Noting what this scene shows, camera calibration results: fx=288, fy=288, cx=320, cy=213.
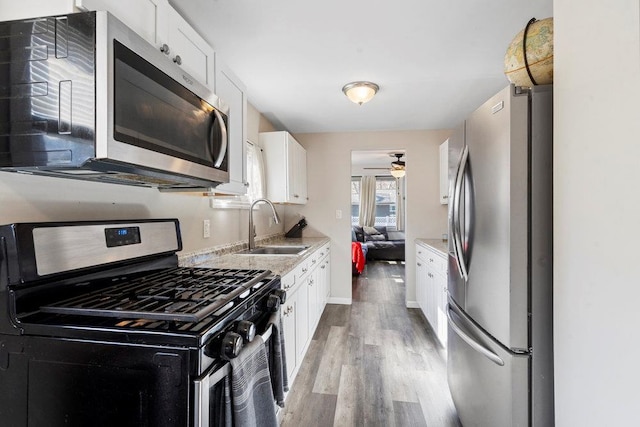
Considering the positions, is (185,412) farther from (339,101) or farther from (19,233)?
(339,101)

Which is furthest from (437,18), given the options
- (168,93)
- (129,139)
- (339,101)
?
(129,139)

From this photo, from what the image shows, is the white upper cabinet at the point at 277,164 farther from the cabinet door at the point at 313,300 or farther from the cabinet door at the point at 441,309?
the cabinet door at the point at 441,309

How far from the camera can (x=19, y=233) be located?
78 centimetres

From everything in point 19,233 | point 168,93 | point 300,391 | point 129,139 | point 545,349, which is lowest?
point 300,391

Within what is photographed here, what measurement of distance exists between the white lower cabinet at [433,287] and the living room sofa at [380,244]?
303cm

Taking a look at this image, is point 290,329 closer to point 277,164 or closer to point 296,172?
point 277,164

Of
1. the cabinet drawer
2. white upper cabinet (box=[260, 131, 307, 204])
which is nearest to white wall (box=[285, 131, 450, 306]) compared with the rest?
white upper cabinet (box=[260, 131, 307, 204])

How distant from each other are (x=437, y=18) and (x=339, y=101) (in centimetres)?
127

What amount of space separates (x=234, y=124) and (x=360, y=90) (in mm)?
1144

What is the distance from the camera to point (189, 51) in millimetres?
1301

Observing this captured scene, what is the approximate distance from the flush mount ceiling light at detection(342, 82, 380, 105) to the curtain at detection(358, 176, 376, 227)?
5630mm

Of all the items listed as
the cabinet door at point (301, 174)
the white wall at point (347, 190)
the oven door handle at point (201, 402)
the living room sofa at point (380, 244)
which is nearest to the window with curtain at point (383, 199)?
the living room sofa at point (380, 244)

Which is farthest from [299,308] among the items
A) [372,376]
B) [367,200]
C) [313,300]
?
[367,200]

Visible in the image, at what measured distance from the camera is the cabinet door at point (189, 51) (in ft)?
3.90
